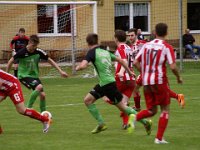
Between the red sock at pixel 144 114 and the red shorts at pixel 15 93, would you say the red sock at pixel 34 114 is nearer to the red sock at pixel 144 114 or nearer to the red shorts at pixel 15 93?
the red shorts at pixel 15 93

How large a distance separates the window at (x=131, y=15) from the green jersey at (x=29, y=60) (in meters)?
22.8

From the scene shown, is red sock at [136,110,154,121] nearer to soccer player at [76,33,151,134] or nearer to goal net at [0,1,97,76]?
soccer player at [76,33,151,134]

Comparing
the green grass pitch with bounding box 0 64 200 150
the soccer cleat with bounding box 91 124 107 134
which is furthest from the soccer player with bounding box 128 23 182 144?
the soccer cleat with bounding box 91 124 107 134

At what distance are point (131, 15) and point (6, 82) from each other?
25537mm

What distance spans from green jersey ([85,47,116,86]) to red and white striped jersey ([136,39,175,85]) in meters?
1.18

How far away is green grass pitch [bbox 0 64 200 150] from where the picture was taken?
10922mm

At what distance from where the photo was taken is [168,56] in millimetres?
10844

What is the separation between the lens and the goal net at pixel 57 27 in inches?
1075

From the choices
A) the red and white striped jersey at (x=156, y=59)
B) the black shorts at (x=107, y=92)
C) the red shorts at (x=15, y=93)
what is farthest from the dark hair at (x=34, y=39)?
the red and white striped jersey at (x=156, y=59)

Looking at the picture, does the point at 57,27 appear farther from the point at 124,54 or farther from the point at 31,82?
the point at 124,54

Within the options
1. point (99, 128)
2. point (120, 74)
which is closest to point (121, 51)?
point (120, 74)

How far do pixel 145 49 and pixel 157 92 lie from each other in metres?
0.70

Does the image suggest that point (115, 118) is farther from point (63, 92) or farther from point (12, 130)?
point (63, 92)

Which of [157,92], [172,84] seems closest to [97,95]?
[157,92]
